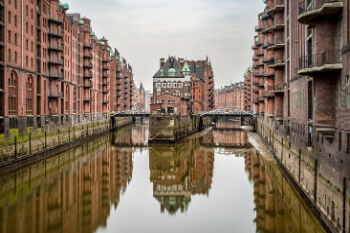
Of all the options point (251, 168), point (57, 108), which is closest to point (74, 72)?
point (57, 108)

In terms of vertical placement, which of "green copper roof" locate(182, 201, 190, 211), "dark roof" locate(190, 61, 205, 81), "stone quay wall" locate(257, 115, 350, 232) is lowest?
"green copper roof" locate(182, 201, 190, 211)

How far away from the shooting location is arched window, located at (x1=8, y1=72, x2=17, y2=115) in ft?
110

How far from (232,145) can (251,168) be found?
684 inches

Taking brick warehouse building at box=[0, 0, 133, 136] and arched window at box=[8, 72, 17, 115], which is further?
arched window at box=[8, 72, 17, 115]

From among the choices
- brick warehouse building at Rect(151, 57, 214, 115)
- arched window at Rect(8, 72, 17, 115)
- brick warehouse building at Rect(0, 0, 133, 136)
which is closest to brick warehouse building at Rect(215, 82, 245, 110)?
brick warehouse building at Rect(151, 57, 214, 115)

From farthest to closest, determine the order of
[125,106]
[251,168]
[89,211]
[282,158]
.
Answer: [125,106] → [251,168] → [282,158] → [89,211]

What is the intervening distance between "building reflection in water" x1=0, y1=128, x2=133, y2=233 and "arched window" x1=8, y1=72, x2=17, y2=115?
6.01 m

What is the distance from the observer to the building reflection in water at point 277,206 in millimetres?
16078

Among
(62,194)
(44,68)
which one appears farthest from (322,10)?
(44,68)

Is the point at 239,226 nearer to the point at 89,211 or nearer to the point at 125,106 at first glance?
the point at 89,211

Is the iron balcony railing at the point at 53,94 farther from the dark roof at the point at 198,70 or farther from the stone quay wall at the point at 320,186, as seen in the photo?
the dark roof at the point at 198,70

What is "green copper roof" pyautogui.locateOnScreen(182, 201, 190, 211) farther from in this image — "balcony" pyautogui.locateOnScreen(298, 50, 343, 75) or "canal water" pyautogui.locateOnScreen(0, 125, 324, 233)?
"balcony" pyautogui.locateOnScreen(298, 50, 343, 75)

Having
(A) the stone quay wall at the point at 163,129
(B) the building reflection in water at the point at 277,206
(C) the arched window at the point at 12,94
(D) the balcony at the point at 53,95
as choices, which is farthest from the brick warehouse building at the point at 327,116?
(D) the balcony at the point at 53,95

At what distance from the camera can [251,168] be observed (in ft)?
104
